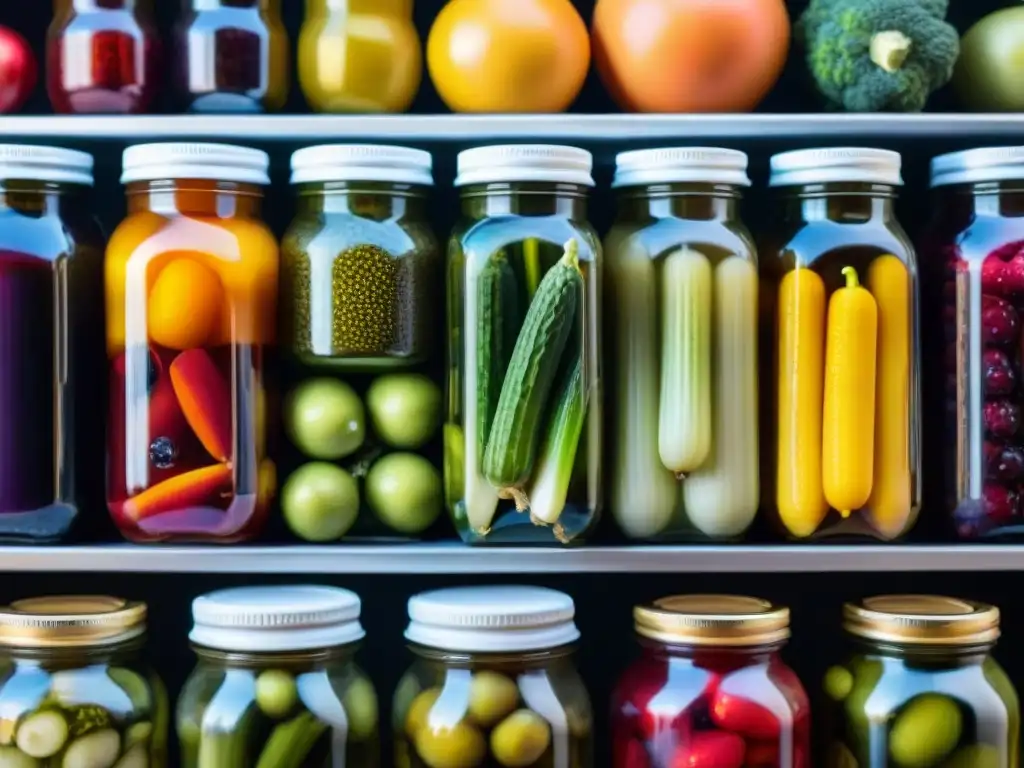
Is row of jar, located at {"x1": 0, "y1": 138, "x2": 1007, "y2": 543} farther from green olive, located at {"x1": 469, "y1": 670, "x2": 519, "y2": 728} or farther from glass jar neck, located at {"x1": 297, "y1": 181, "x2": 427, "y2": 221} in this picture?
green olive, located at {"x1": 469, "y1": 670, "x2": 519, "y2": 728}

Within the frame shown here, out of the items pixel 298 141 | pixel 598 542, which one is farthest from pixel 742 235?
pixel 298 141

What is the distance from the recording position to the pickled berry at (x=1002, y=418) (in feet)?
3.49

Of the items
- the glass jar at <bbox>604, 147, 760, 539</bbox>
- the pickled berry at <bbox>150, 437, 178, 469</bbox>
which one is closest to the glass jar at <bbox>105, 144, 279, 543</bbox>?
the pickled berry at <bbox>150, 437, 178, 469</bbox>

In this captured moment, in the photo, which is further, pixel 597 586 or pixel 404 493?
pixel 597 586

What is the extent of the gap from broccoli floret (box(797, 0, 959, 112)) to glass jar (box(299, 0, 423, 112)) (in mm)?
391

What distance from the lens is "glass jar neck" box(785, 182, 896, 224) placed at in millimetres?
1105

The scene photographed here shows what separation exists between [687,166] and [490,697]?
0.48 meters

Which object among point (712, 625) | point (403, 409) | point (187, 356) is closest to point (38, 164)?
point (187, 356)

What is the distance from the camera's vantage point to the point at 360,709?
1.05 meters

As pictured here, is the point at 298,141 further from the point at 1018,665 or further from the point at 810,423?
the point at 1018,665

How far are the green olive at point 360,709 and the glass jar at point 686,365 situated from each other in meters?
0.26

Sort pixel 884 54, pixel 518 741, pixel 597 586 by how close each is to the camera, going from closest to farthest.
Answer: pixel 518 741, pixel 884 54, pixel 597 586

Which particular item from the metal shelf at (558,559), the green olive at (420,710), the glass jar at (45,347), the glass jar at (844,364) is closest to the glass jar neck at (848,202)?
the glass jar at (844,364)

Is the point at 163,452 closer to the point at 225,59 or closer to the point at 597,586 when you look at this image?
the point at 225,59
